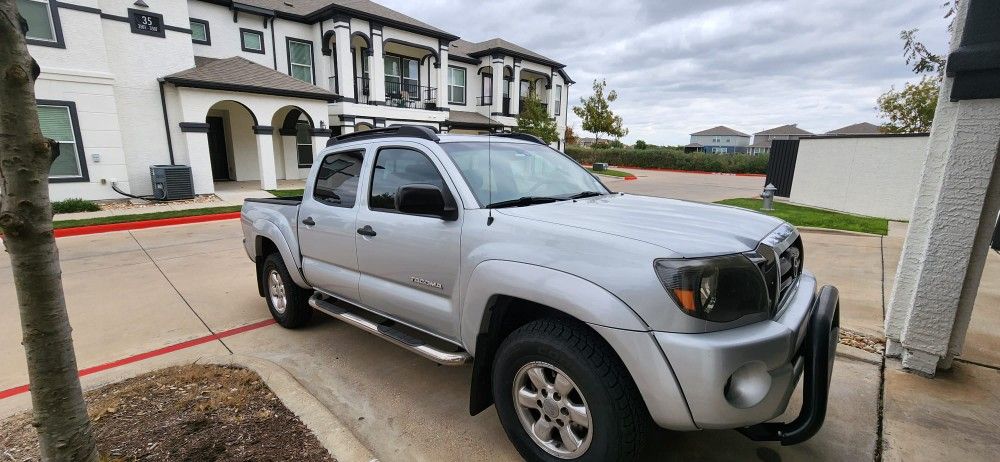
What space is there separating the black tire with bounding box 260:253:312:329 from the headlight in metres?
3.56

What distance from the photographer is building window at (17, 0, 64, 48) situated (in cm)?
1122

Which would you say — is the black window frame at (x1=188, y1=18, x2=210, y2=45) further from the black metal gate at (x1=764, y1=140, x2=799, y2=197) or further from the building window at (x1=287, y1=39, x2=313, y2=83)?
the black metal gate at (x1=764, y1=140, x2=799, y2=197)

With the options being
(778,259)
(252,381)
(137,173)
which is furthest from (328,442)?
(137,173)

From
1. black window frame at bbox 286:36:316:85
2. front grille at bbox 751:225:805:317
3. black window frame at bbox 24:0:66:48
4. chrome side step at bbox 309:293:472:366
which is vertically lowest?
chrome side step at bbox 309:293:472:366

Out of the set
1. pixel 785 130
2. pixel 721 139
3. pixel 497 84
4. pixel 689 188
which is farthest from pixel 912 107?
pixel 721 139

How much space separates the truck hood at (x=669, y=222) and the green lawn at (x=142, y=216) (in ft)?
36.8

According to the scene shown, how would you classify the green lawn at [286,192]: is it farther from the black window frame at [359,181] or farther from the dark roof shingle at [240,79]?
the black window frame at [359,181]

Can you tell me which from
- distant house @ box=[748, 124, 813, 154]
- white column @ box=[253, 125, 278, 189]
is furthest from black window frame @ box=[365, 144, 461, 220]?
distant house @ box=[748, 124, 813, 154]

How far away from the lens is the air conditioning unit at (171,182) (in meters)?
13.2

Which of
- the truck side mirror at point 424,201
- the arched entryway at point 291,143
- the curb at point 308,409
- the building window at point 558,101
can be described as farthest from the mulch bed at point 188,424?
the building window at point 558,101

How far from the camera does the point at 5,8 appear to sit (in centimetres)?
168

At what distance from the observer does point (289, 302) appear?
14.8 feet

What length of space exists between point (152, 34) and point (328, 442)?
15502 millimetres

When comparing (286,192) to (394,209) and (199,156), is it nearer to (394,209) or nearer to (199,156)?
(199,156)
